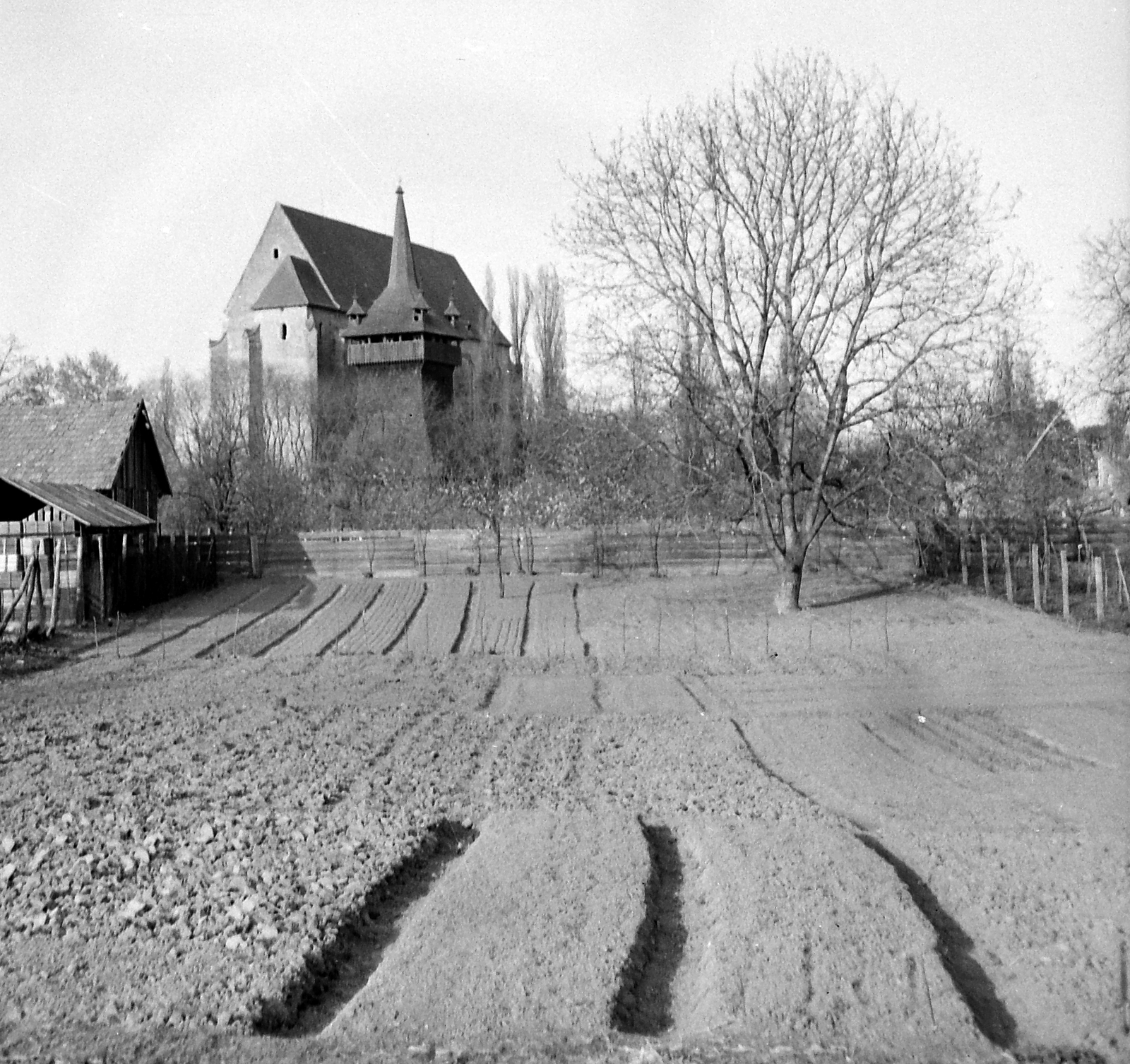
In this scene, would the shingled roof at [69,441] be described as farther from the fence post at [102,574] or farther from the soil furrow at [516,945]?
the soil furrow at [516,945]

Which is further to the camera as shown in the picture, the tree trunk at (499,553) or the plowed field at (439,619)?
the tree trunk at (499,553)

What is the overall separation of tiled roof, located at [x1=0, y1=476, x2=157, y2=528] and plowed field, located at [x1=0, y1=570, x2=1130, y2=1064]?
35.8ft

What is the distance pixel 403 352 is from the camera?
216 feet

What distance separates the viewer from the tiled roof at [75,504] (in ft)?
90.5

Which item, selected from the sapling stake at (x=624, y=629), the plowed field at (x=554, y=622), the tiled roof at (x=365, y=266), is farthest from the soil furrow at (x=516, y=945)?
the tiled roof at (x=365, y=266)

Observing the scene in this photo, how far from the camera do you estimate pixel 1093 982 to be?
21.7ft

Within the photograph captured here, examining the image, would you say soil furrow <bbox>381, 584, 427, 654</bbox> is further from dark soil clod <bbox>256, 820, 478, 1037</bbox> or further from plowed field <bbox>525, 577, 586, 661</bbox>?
dark soil clod <bbox>256, 820, 478, 1037</bbox>

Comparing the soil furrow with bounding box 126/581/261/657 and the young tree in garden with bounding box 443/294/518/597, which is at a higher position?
the young tree in garden with bounding box 443/294/518/597

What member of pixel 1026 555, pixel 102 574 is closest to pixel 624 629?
pixel 102 574

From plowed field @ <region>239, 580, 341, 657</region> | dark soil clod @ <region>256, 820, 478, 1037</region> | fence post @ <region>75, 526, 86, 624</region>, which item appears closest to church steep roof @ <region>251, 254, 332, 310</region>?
plowed field @ <region>239, 580, 341, 657</region>

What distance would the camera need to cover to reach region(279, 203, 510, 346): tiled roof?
69750 millimetres

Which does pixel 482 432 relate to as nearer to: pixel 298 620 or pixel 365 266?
pixel 365 266

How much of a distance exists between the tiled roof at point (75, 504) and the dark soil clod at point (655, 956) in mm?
22005

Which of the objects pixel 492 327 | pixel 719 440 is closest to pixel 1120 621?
pixel 719 440
